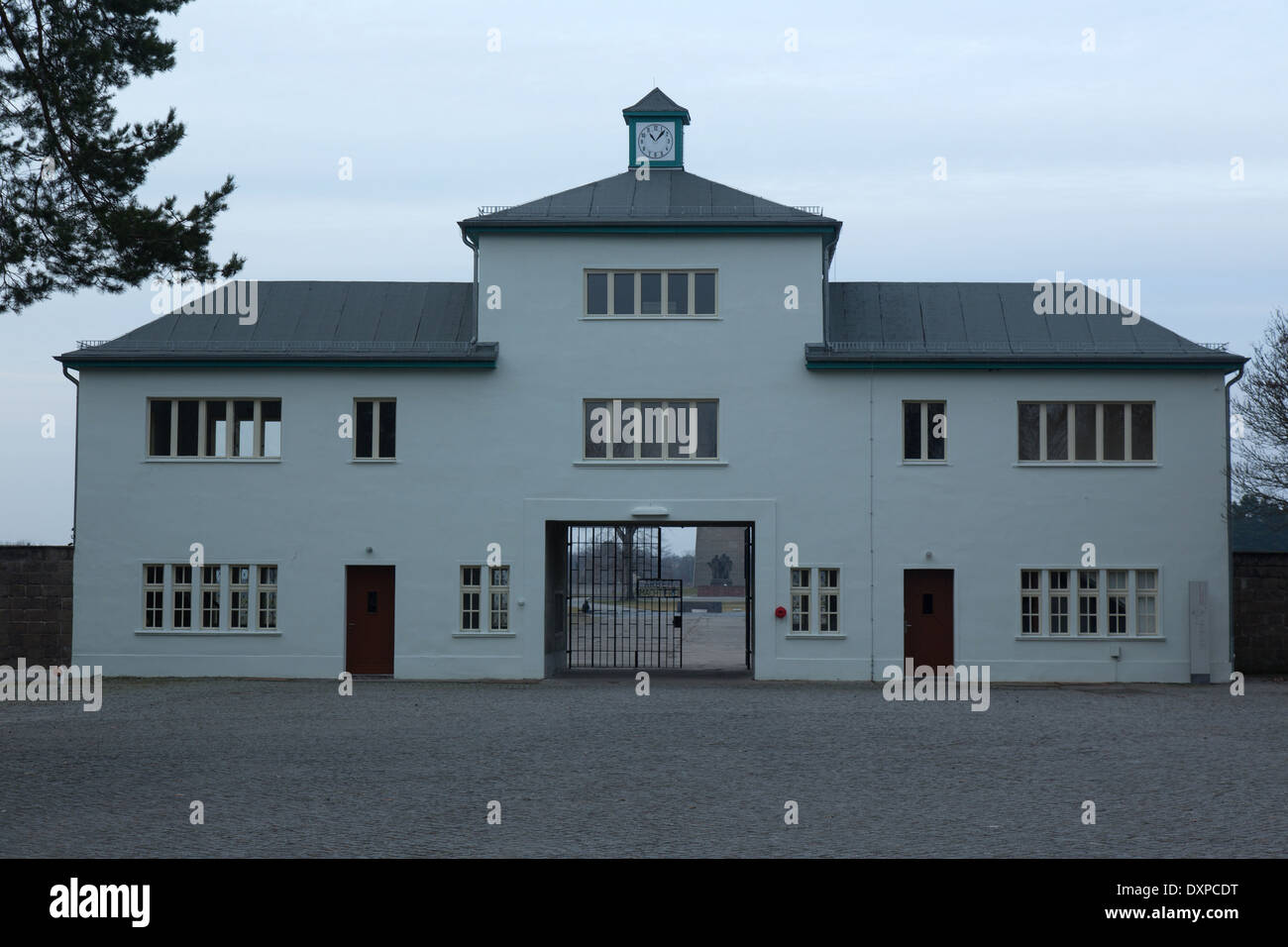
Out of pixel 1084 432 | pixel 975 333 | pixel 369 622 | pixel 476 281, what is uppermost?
pixel 476 281

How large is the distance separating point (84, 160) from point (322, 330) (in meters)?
12.5

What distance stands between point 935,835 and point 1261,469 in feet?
65.1

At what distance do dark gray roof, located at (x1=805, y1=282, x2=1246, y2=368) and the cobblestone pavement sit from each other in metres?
7.06

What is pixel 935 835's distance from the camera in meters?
10.1

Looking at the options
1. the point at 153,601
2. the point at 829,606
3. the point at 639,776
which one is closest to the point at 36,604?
the point at 153,601

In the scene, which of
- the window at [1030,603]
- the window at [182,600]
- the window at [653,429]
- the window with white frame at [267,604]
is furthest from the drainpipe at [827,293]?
the window at [182,600]

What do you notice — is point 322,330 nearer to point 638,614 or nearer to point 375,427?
point 375,427

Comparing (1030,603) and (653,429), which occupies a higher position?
(653,429)

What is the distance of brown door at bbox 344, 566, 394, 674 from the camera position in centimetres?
2636

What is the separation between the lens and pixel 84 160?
15406mm

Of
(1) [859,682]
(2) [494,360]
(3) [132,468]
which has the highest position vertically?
(2) [494,360]
